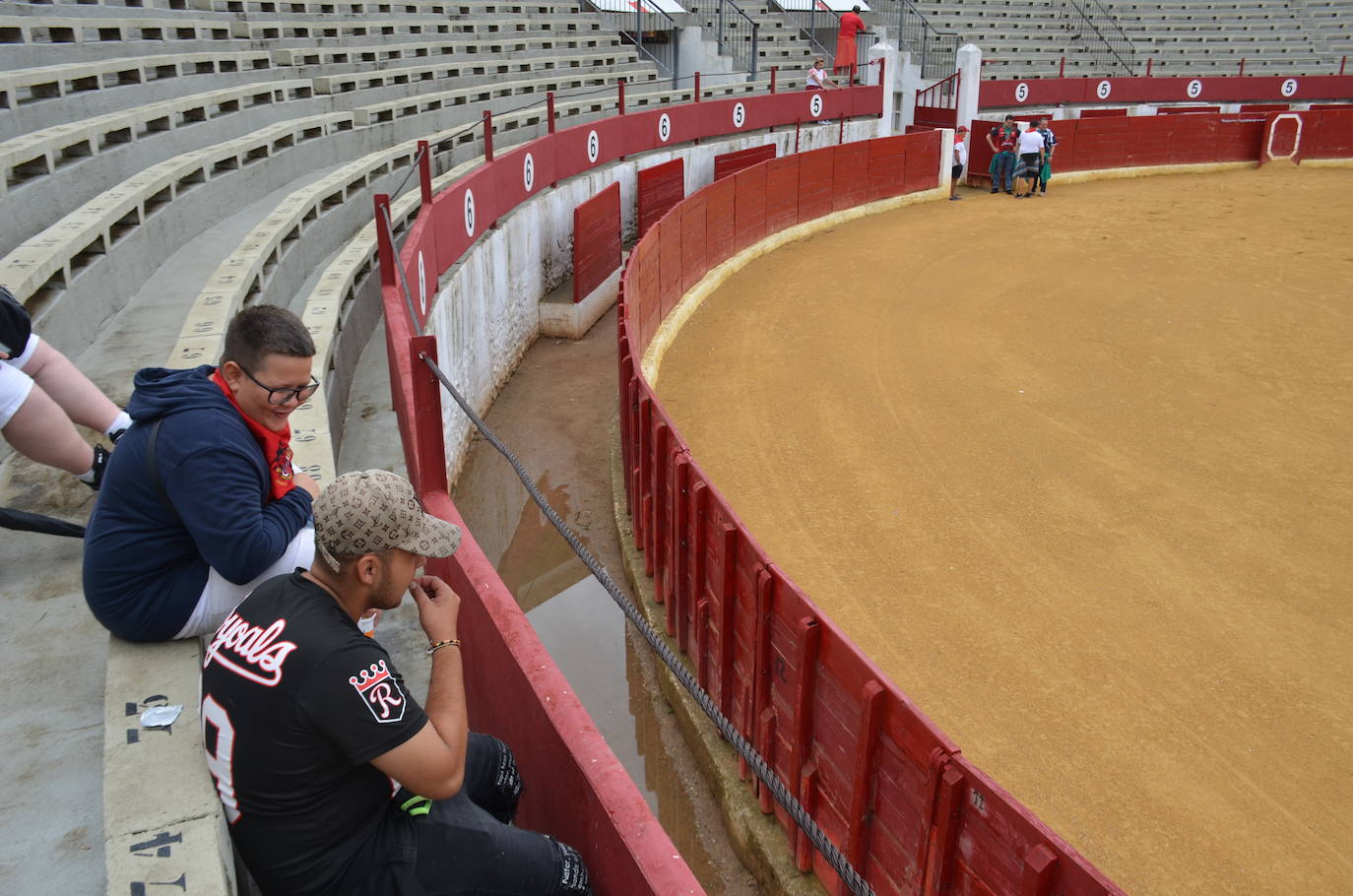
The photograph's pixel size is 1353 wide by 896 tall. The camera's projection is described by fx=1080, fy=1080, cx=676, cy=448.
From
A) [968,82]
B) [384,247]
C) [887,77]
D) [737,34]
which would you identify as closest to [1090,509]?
[384,247]

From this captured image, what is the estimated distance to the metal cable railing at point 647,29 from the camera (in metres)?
25.4

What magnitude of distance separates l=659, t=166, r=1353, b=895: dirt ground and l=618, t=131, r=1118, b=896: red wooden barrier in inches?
36.1

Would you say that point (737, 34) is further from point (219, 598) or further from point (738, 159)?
point (219, 598)

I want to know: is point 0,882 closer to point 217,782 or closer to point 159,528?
point 217,782

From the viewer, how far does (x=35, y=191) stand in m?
7.34

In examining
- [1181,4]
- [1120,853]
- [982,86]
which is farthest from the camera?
[1181,4]

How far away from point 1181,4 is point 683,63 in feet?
65.8

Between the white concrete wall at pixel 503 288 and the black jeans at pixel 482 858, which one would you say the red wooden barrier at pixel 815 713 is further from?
the white concrete wall at pixel 503 288

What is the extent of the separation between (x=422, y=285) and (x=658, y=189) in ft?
32.1

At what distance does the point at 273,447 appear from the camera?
3307mm

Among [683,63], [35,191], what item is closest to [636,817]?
[35,191]

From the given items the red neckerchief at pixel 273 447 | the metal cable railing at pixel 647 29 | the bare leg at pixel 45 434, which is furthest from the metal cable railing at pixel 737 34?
the red neckerchief at pixel 273 447

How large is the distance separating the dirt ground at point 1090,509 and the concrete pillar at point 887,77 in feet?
38.2

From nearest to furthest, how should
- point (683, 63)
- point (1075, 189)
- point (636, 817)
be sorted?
point (636, 817)
point (1075, 189)
point (683, 63)
